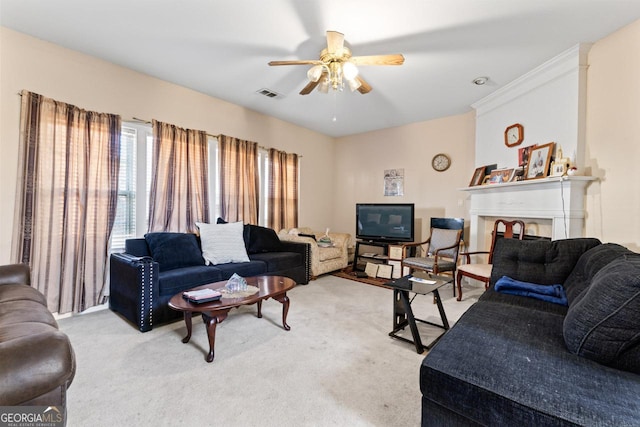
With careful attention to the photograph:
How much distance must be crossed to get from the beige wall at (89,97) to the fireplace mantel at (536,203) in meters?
3.33

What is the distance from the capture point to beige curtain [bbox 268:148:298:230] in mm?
4676

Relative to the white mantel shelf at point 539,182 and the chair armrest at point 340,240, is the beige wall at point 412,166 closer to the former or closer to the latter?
the white mantel shelf at point 539,182

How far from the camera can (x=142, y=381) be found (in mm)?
1763

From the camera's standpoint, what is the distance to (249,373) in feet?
6.10

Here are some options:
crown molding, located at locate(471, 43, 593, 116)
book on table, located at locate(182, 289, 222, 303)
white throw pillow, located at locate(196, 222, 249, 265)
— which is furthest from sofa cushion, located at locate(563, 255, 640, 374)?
white throw pillow, located at locate(196, 222, 249, 265)

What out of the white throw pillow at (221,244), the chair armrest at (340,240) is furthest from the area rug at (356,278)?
the white throw pillow at (221,244)

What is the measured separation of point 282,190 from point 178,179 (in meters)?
1.74

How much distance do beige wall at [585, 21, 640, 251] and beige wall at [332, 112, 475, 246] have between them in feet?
5.51

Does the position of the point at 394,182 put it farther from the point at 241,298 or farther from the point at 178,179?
the point at 241,298

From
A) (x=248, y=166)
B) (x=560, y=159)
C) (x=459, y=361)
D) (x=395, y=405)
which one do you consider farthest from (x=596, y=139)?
(x=248, y=166)

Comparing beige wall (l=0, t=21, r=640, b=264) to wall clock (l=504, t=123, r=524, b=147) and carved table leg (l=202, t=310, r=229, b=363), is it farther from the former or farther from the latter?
carved table leg (l=202, t=310, r=229, b=363)

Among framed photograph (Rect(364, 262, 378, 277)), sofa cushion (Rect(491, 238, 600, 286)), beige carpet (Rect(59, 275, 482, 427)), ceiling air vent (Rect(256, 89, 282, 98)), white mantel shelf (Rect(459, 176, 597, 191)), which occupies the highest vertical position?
ceiling air vent (Rect(256, 89, 282, 98))

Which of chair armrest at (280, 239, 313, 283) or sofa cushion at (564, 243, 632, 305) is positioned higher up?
sofa cushion at (564, 243, 632, 305)

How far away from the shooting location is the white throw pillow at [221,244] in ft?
10.8
